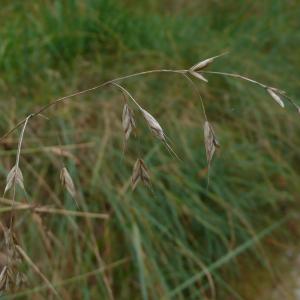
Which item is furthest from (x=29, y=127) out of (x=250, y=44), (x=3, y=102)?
(x=250, y=44)

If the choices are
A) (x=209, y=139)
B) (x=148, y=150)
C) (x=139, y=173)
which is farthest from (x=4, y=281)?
(x=148, y=150)

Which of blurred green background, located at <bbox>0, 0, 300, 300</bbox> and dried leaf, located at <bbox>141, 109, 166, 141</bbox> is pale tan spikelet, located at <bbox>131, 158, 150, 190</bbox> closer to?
dried leaf, located at <bbox>141, 109, 166, 141</bbox>

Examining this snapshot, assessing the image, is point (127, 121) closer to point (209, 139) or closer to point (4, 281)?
point (209, 139)

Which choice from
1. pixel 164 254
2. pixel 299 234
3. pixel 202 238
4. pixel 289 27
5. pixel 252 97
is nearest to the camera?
pixel 164 254

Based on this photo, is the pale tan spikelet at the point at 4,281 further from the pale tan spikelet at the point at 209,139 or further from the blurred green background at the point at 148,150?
the blurred green background at the point at 148,150

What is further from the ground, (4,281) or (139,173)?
(139,173)

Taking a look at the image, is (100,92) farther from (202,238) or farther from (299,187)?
(299,187)

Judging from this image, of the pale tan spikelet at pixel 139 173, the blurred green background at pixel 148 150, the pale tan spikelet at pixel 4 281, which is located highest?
the pale tan spikelet at pixel 139 173

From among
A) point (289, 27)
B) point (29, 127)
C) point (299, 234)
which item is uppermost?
point (289, 27)

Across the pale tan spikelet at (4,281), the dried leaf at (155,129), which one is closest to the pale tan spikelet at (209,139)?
the dried leaf at (155,129)
